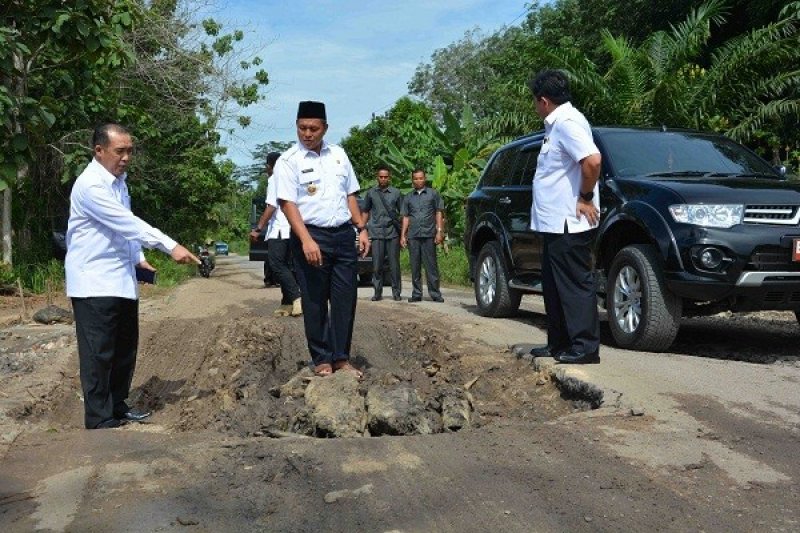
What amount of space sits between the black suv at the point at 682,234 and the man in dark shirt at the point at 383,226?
400cm

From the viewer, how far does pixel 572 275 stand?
6488mm

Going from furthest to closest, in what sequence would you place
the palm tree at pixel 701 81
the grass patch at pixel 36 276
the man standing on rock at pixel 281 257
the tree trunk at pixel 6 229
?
the palm tree at pixel 701 81
the tree trunk at pixel 6 229
the grass patch at pixel 36 276
the man standing on rock at pixel 281 257

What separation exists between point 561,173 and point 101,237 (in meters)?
3.10

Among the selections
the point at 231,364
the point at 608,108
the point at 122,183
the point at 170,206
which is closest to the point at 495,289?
the point at 231,364

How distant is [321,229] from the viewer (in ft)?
20.9

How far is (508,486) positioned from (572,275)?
2.95 m

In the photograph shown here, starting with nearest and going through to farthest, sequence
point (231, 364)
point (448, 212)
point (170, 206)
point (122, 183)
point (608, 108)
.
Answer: point (122, 183), point (231, 364), point (608, 108), point (448, 212), point (170, 206)

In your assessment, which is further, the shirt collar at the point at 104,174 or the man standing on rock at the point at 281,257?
the man standing on rock at the point at 281,257

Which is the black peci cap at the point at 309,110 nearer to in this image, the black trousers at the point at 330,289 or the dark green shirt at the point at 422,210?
the black trousers at the point at 330,289

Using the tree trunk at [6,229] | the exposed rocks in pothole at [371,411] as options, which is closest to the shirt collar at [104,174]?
the exposed rocks in pothole at [371,411]

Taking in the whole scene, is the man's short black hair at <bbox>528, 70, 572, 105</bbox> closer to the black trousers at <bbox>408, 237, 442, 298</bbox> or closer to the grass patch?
the black trousers at <bbox>408, 237, 442, 298</bbox>

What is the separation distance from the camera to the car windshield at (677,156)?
7914 millimetres

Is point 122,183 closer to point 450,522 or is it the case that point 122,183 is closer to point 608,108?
point 450,522

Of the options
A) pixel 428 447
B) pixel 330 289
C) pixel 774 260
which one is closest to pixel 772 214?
pixel 774 260
